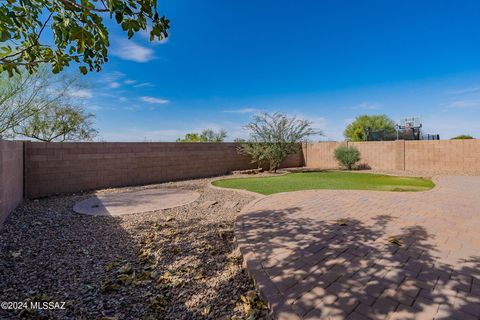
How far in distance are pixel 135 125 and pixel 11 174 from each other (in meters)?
12.6

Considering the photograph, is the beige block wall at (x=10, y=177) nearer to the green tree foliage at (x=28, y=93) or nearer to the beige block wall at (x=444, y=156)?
the green tree foliage at (x=28, y=93)

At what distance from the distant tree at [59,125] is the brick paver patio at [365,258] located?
553 inches

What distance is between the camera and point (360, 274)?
261 cm

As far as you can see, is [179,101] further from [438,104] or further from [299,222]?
[438,104]

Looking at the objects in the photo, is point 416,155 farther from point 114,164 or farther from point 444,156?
point 114,164

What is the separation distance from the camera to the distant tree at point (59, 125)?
13.3 m

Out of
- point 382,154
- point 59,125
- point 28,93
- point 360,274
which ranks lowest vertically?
point 360,274

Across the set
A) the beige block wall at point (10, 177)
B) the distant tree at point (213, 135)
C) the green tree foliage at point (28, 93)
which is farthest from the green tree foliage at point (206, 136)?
the beige block wall at point (10, 177)

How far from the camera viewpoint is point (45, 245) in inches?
145

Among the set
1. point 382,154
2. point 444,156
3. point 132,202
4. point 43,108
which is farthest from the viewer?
point 382,154

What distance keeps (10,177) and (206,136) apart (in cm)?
2493

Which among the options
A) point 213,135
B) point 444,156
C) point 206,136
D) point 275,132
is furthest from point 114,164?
point 206,136

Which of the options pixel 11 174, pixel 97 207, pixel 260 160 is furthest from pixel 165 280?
pixel 260 160

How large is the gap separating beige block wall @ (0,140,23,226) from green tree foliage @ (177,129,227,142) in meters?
20.9
